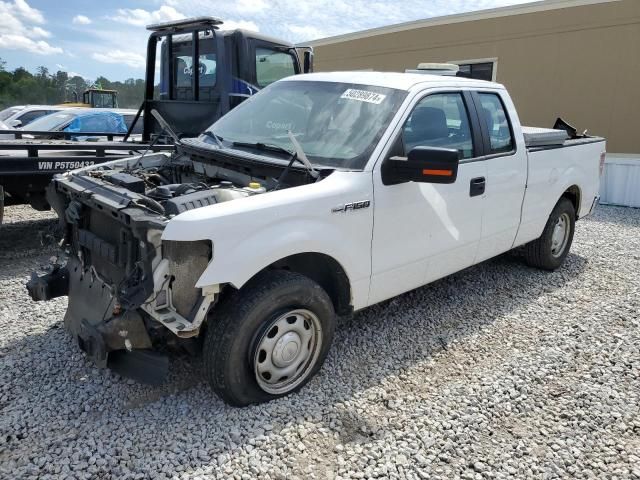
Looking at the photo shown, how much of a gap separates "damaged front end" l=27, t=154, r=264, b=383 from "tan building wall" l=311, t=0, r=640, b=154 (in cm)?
1060

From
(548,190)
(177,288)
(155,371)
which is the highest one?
(548,190)

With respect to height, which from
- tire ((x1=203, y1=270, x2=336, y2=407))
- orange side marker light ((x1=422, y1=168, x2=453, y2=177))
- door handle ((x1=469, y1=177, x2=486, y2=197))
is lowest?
tire ((x1=203, y1=270, x2=336, y2=407))

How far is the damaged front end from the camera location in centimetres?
273

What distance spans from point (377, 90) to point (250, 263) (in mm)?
1704

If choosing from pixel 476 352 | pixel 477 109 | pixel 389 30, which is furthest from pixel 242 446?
pixel 389 30

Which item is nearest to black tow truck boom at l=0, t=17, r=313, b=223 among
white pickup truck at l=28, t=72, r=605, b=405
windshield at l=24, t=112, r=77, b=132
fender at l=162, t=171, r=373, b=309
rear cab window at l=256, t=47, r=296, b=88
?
rear cab window at l=256, t=47, r=296, b=88

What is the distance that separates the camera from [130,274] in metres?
2.85

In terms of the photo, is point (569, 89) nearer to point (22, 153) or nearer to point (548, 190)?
point (548, 190)

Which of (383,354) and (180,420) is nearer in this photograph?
(180,420)

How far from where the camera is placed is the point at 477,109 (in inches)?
168

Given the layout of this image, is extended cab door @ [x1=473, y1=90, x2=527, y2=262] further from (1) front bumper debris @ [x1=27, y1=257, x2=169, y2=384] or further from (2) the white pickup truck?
(1) front bumper debris @ [x1=27, y1=257, x2=169, y2=384]

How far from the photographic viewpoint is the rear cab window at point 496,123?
14.3 ft

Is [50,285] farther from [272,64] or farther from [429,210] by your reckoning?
[272,64]

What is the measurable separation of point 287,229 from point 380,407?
4.07 feet
